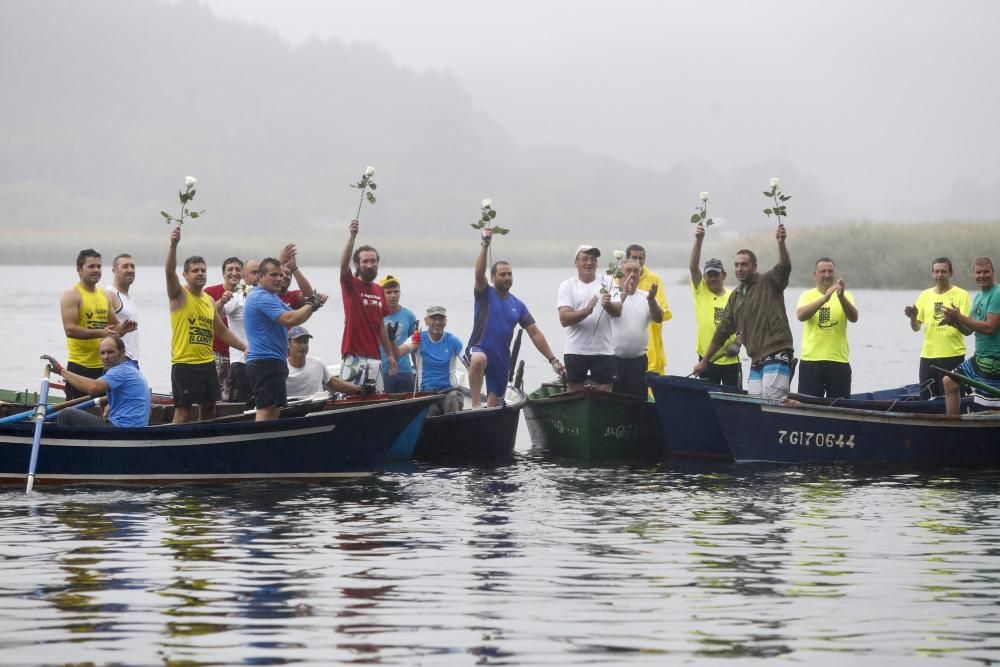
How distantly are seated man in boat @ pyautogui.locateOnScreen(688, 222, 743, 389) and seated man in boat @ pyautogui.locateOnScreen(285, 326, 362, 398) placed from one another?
3558 mm

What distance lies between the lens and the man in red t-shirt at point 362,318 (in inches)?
550

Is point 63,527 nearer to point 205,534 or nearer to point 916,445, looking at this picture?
point 205,534

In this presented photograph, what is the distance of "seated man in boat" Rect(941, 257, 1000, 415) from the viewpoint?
1431 cm

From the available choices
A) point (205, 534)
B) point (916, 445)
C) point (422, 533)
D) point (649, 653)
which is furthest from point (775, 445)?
point (649, 653)

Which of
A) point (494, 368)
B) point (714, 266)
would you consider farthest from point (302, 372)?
point (714, 266)

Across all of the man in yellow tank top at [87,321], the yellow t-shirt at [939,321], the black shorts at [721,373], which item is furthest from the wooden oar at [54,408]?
the yellow t-shirt at [939,321]

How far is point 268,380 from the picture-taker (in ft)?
42.4

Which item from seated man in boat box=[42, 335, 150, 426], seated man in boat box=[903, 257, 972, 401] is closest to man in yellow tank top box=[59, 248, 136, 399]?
seated man in boat box=[42, 335, 150, 426]

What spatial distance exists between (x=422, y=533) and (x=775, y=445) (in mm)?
4832

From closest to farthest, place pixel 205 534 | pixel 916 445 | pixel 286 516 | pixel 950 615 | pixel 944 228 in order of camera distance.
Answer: pixel 950 615, pixel 205 534, pixel 286 516, pixel 916 445, pixel 944 228

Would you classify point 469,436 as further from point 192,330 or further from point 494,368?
point 192,330

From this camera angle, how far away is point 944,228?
5072cm

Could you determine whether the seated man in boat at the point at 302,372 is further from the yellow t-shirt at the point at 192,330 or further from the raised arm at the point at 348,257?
the yellow t-shirt at the point at 192,330

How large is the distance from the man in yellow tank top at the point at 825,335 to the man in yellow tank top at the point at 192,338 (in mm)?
5308
